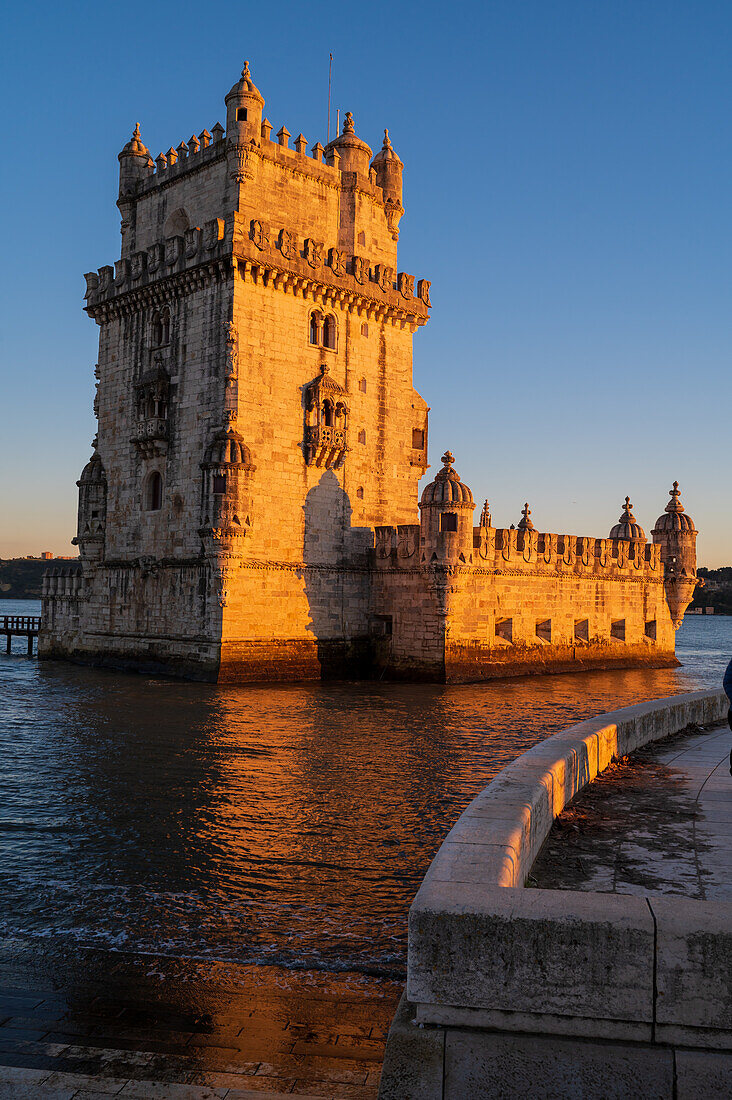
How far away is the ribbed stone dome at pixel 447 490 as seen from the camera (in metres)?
28.8

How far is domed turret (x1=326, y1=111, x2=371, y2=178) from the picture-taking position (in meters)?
32.9

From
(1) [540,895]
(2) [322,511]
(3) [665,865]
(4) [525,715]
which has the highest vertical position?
(2) [322,511]

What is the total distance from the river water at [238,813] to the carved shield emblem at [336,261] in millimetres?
15520

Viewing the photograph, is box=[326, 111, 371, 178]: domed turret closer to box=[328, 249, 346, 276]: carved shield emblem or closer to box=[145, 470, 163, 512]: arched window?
box=[328, 249, 346, 276]: carved shield emblem

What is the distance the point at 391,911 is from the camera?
8242mm

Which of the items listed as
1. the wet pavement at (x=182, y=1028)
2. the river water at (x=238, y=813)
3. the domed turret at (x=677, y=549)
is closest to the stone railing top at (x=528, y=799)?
the wet pavement at (x=182, y=1028)

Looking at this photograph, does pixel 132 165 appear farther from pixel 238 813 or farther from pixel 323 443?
pixel 238 813

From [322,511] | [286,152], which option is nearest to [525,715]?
[322,511]

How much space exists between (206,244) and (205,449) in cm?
688

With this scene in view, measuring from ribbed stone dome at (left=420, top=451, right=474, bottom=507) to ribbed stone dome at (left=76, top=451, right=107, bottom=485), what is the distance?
1317 cm

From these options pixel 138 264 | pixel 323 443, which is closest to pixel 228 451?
pixel 323 443

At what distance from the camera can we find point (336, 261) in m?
31.2

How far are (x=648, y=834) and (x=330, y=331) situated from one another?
2687 centimetres

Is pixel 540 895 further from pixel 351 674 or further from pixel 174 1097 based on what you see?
pixel 351 674
